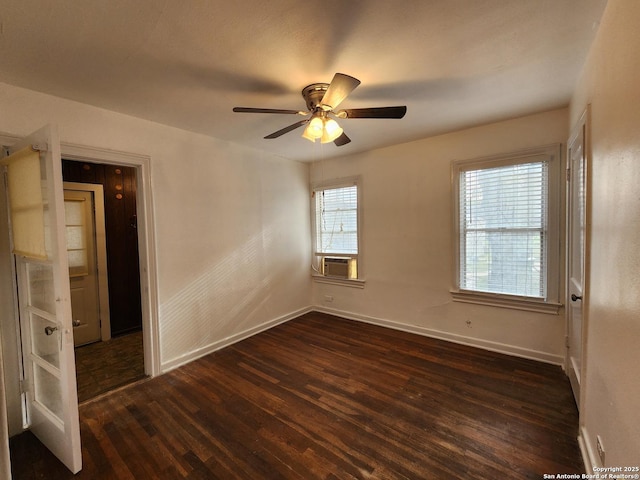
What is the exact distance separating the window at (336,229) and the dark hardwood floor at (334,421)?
5.18 feet

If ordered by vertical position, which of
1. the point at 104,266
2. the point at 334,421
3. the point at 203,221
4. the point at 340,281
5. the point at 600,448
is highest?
the point at 203,221

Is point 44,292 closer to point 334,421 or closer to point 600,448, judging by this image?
point 334,421

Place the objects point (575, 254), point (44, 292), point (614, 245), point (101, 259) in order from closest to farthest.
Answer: point (614, 245) → point (44, 292) → point (575, 254) → point (101, 259)

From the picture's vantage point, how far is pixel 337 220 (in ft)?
14.6

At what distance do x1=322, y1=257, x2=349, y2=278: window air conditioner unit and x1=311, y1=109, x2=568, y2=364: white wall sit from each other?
25cm

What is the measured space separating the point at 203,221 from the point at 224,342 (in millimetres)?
1506

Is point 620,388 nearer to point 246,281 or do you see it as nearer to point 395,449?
point 395,449

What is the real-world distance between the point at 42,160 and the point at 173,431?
1.97 meters

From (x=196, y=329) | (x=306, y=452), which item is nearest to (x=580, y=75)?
Result: (x=306, y=452)

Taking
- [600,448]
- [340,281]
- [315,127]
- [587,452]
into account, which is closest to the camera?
[600,448]

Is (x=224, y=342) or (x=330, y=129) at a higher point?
(x=330, y=129)

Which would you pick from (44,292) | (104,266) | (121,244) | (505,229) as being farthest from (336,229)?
(44,292)

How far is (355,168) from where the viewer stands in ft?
13.6

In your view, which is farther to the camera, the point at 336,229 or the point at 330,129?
the point at 336,229
